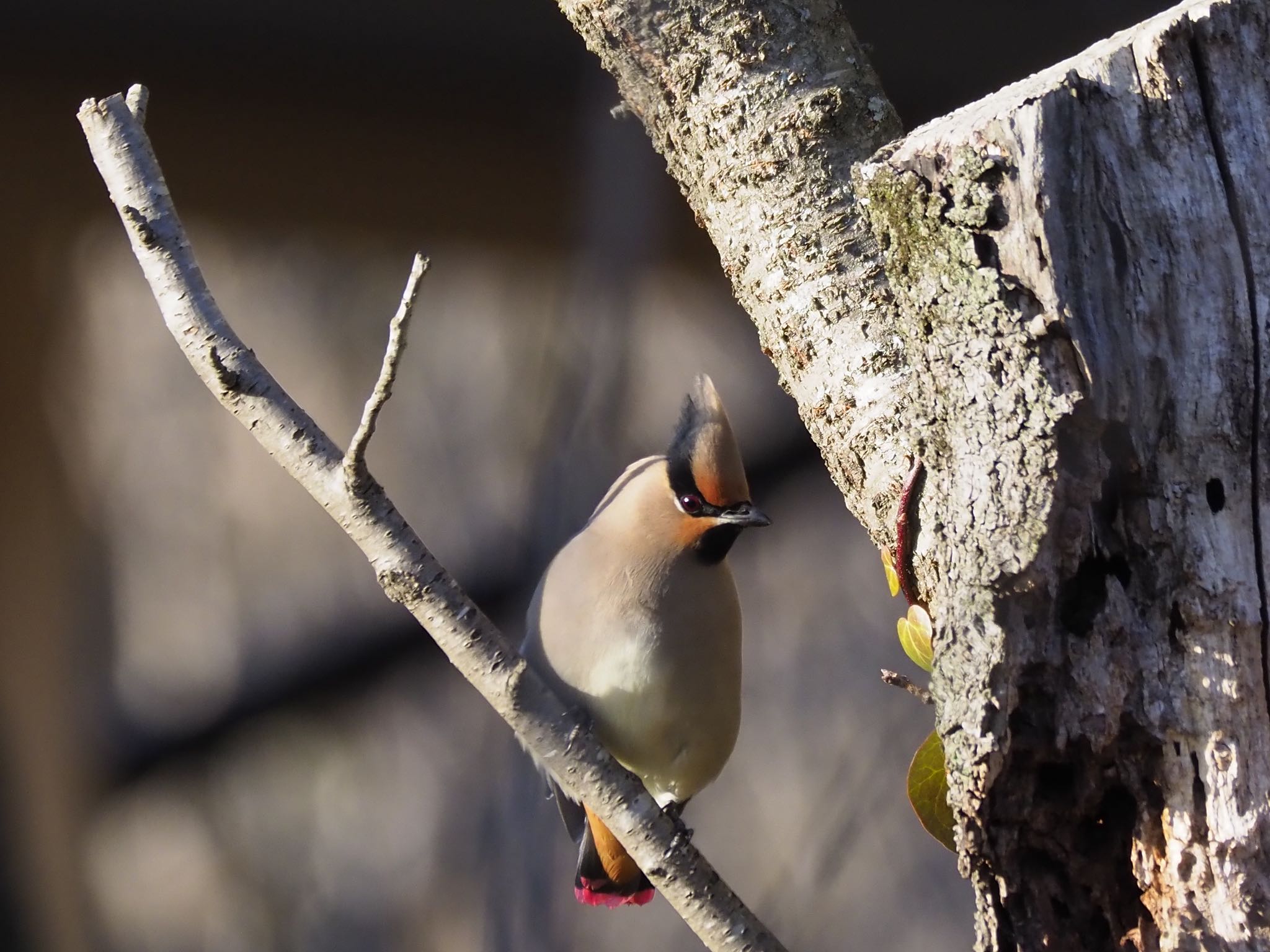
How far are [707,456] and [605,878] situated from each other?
28.1 inches

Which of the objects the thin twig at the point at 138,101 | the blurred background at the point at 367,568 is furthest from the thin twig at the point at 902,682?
the blurred background at the point at 367,568

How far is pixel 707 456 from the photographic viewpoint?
173cm

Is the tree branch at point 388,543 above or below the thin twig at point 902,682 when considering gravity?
above

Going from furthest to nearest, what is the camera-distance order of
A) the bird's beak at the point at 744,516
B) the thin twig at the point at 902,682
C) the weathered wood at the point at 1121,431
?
the bird's beak at the point at 744,516, the thin twig at the point at 902,682, the weathered wood at the point at 1121,431

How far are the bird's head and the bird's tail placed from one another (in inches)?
20.1

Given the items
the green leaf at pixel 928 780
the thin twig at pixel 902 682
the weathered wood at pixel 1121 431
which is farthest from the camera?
the green leaf at pixel 928 780

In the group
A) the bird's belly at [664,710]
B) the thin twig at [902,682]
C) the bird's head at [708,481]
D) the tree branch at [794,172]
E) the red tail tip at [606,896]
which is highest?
the tree branch at [794,172]

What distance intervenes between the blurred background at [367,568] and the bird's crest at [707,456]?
1.20 metres

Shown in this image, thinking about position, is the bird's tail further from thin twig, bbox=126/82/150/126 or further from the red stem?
thin twig, bbox=126/82/150/126

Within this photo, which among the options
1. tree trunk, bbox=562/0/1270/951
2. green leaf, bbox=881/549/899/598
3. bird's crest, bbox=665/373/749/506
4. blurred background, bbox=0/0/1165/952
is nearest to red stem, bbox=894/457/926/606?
green leaf, bbox=881/549/899/598

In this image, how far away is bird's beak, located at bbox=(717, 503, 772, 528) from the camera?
170 cm

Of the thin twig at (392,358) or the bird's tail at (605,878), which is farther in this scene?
the bird's tail at (605,878)

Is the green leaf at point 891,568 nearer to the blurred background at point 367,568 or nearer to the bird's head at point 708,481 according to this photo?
the bird's head at point 708,481

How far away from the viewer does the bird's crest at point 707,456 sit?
171cm
